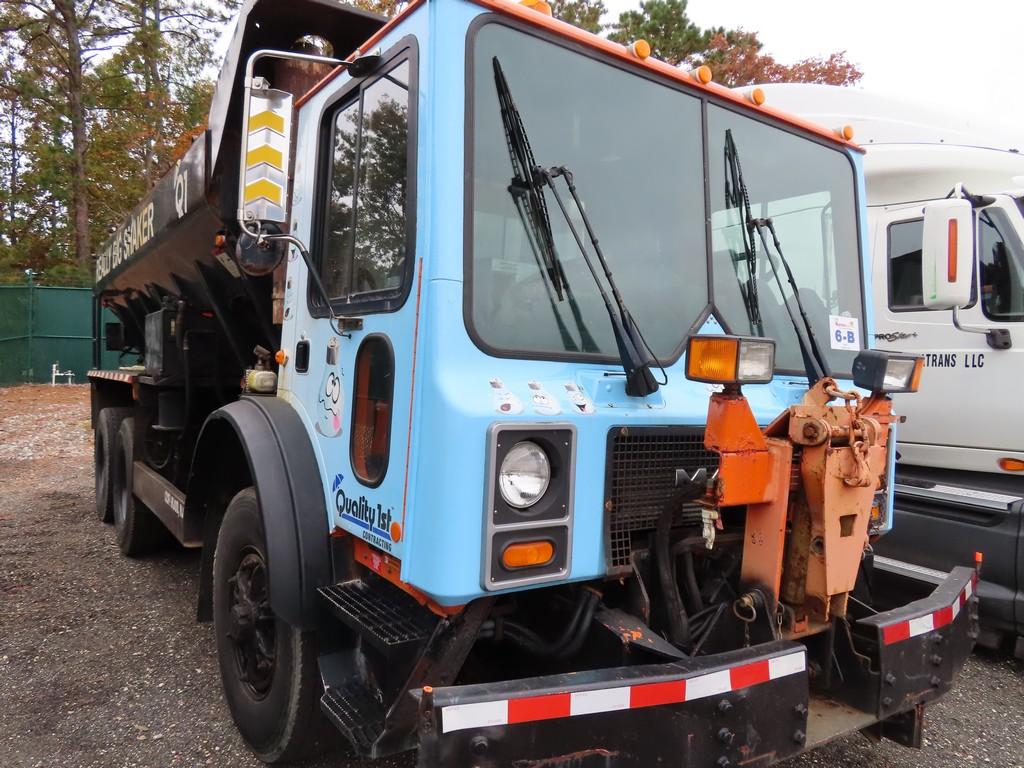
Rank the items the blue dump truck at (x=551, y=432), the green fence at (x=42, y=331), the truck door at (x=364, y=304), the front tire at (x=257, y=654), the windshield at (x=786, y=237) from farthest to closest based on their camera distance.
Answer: the green fence at (x=42, y=331) < the windshield at (x=786, y=237) < the front tire at (x=257, y=654) < the truck door at (x=364, y=304) < the blue dump truck at (x=551, y=432)

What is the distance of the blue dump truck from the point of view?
1.83 m

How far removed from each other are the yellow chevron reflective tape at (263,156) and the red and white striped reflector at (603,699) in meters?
1.61

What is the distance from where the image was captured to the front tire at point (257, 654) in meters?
2.41

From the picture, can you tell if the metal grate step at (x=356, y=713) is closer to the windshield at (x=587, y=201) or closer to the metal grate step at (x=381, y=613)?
the metal grate step at (x=381, y=613)

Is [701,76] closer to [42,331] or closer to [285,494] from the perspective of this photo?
[285,494]

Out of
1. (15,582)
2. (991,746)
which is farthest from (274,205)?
(15,582)

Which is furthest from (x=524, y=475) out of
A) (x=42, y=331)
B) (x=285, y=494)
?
(x=42, y=331)

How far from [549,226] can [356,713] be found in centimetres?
151

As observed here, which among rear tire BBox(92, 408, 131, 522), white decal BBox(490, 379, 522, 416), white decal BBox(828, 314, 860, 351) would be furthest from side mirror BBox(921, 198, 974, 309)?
rear tire BBox(92, 408, 131, 522)

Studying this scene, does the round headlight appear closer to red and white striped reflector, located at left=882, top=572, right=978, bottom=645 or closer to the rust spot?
the rust spot

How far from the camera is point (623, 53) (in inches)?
92.5

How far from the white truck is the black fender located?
8.84 feet

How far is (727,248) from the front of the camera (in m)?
2.52

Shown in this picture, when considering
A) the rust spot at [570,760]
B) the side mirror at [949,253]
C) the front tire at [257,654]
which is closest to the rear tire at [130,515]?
the front tire at [257,654]
